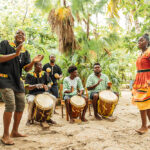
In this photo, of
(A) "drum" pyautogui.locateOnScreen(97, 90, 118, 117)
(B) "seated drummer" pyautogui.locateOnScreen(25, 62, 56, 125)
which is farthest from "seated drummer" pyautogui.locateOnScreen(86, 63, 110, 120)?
(B) "seated drummer" pyautogui.locateOnScreen(25, 62, 56, 125)

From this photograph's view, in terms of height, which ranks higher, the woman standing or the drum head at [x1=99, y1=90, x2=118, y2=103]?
the woman standing

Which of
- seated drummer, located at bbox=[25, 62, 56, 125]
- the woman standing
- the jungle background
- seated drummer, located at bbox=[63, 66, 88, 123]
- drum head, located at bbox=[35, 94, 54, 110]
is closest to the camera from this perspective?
the woman standing

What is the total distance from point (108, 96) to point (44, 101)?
1.45 m

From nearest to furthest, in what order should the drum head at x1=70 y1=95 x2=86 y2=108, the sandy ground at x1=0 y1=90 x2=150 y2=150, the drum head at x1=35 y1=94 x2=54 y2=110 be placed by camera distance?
the sandy ground at x1=0 y1=90 x2=150 y2=150
the drum head at x1=35 y1=94 x2=54 y2=110
the drum head at x1=70 y1=95 x2=86 y2=108

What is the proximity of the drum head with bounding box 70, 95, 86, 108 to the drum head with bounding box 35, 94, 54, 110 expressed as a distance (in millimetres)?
536

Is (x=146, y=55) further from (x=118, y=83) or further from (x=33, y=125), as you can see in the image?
(x=118, y=83)

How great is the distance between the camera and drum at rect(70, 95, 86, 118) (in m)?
3.87

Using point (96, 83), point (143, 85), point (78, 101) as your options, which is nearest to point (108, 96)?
point (96, 83)

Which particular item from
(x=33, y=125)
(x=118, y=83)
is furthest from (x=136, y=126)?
(x=118, y=83)

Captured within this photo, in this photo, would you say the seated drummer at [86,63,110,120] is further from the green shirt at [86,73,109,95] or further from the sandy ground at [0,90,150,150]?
the sandy ground at [0,90,150,150]

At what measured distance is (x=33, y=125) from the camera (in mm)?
3676

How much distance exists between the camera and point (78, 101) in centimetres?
394

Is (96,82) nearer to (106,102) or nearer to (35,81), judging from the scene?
(106,102)

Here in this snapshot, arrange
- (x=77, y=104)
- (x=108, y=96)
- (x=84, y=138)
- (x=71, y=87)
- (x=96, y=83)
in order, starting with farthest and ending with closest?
(x=96, y=83) → (x=71, y=87) → (x=108, y=96) → (x=77, y=104) → (x=84, y=138)
